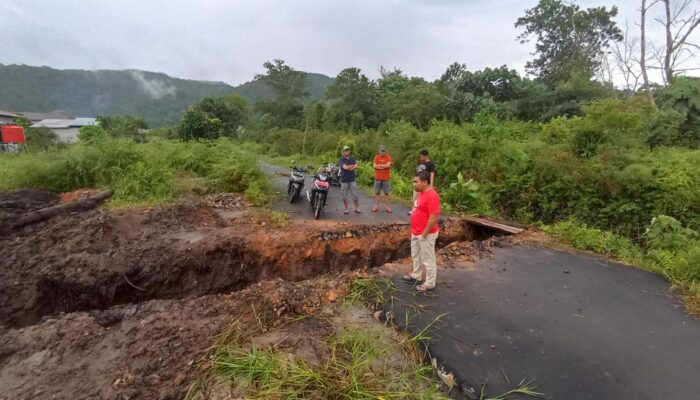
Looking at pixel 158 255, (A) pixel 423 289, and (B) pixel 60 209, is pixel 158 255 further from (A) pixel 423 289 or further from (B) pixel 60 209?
(A) pixel 423 289

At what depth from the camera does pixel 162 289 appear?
18.6 ft

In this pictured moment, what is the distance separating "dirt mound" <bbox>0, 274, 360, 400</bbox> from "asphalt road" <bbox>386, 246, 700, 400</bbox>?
4.57ft

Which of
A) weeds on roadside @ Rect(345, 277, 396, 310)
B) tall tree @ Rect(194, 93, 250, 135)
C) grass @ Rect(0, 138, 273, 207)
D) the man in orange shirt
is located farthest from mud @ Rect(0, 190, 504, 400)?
tall tree @ Rect(194, 93, 250, 135)

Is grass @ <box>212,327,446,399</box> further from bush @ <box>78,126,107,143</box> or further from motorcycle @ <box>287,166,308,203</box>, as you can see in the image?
bush @ <box>78,126,107,143</box>

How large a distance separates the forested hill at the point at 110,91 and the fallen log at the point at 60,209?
46.7m

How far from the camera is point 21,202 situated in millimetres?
7949

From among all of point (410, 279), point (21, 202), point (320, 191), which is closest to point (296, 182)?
point (320, 191)

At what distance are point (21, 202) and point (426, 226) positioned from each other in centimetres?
909

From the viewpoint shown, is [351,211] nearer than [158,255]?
No

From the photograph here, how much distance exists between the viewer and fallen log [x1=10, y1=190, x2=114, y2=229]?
22.4 ft

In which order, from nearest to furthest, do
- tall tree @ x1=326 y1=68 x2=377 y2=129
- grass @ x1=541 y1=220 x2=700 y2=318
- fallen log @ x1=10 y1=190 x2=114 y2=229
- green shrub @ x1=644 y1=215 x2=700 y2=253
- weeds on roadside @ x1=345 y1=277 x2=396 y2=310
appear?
weeds on roadside @ x1=345 y1=277 x2=396 y2=310 < grass @ x1=541 y1=220 x2=700 y2=318 < green shrub @ x1=644 y1=215 x2=700 y2=253 < fallen log @ x1=10 y1=190 x2=114 y2=229 < tall tree @ x1=326 y1=68 x2=377 y2=129

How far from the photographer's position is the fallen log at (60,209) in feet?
22.4

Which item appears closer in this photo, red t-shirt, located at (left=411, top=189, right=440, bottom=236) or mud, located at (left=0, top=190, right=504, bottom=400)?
mud, located at (left=0, top=190, right=504, bottom=400)

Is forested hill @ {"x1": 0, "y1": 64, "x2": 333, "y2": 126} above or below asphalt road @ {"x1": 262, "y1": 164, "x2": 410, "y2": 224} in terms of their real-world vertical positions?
above
